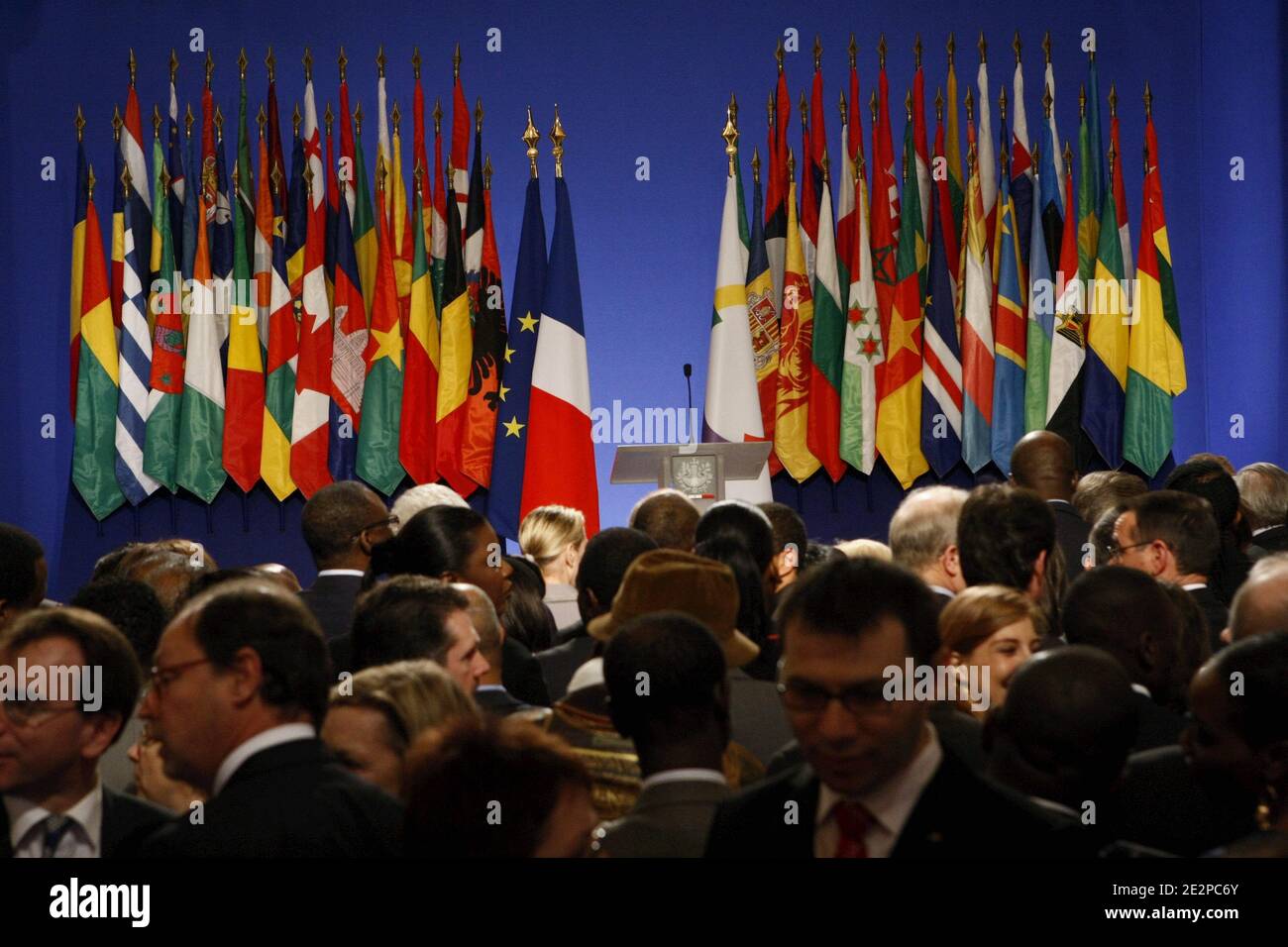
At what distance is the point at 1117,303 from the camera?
30.3 ft

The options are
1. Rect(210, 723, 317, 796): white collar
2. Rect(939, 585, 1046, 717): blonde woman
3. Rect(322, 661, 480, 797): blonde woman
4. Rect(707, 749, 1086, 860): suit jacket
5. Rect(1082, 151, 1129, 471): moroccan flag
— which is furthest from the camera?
Rect(1082, 151, 1129, 471): moroccan flag

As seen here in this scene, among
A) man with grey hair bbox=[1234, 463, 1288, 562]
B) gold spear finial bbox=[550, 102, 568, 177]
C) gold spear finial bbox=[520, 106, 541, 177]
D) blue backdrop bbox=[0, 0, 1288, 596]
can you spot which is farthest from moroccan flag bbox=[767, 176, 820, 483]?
man with grey hair bbox=[1234, 463, 1288, 562]

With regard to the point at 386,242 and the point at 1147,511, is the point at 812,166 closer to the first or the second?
the point at 386,242

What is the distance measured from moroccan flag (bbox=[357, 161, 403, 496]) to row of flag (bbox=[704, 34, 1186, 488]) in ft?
6.33

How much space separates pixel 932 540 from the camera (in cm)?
445

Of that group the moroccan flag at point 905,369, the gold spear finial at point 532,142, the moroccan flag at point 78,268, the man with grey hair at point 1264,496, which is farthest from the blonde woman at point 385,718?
the moroccan flag at point 78,268

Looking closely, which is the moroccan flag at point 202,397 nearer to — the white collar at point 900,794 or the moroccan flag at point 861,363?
the moroccan flag at point 861,363

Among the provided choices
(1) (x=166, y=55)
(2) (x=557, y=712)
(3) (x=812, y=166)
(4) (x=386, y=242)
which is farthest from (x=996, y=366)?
(2) (x=557, y=712)

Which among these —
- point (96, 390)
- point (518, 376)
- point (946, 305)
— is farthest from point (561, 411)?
point (96, 390)

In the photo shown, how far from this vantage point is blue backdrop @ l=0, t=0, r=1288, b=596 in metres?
9.82

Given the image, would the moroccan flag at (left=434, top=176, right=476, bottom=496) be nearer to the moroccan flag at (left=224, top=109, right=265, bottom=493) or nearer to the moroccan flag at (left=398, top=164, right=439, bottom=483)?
the moroccan flag at (left=398, top=164, right=439, bottom=483)

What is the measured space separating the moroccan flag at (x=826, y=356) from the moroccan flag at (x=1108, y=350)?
1.49 metres

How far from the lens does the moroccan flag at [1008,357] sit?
9.27m

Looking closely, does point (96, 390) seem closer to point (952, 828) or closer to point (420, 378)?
point (420, 378)
